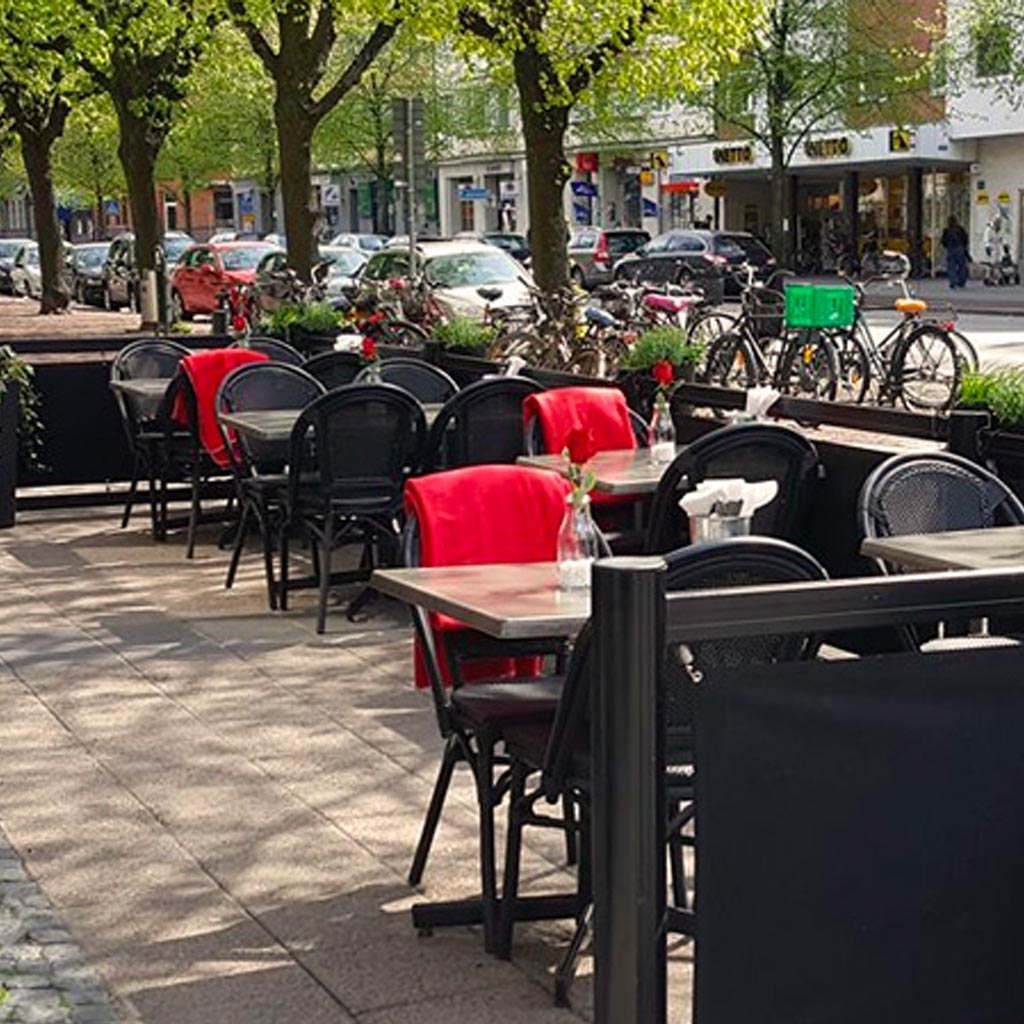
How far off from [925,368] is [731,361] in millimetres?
1724

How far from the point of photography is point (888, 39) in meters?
45.2

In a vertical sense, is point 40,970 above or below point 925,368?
below

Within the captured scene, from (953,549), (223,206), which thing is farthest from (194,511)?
(223,206)

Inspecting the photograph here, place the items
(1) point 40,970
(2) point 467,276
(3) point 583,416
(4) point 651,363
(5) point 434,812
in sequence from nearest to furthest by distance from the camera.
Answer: (1) point 40,970 < (5) point 434,812 < (3) point 583,416 < (4) point 651,363 < (2) point 467,276

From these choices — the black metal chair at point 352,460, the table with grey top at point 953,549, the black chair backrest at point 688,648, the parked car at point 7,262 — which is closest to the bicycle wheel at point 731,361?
the black metal chair at point 352,460

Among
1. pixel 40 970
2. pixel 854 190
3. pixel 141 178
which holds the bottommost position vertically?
pixel 40 970

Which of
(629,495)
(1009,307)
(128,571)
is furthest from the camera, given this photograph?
(1009,307)

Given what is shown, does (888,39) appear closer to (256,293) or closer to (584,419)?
(256,293)

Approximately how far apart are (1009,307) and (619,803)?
1437 inches

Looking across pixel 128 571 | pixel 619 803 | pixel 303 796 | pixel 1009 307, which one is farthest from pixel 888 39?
pixel 619 803

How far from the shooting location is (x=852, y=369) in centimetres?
1839

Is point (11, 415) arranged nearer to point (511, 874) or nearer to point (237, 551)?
point (237, 551)

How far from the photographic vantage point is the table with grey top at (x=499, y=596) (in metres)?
5.01

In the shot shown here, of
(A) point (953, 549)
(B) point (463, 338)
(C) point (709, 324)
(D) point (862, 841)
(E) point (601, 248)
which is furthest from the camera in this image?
(E) point (601, 248)
